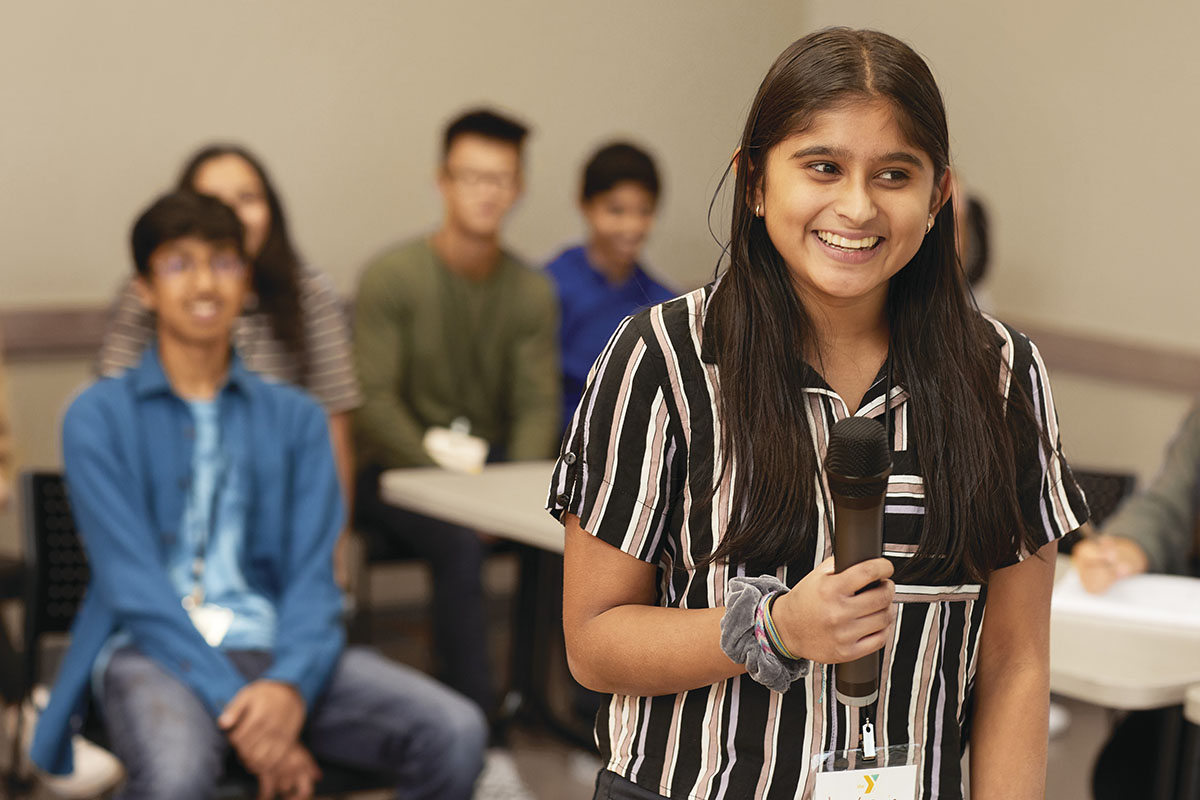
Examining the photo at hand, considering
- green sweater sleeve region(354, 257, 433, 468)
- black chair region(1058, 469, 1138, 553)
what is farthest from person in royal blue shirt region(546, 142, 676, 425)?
black chair region(1058, 469, 1138, 553)

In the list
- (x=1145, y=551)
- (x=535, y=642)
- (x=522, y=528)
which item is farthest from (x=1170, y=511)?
(x=535, y=642)

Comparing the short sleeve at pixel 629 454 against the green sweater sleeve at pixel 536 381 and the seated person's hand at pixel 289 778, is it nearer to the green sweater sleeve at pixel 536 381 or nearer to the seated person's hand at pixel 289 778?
the seated person's hand at pixel 289 778

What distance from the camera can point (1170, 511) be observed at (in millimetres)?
2498

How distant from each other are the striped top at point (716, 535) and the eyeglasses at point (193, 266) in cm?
173

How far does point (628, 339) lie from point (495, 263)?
9.51 feet

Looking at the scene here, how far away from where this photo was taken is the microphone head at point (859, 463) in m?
0.86

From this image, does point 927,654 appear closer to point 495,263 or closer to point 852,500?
point 852,500

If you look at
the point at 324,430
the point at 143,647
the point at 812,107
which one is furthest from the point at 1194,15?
the point at 143,647

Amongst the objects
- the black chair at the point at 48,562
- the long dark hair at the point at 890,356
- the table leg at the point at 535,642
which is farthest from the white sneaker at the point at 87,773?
the long dark hair at the point at 890,356

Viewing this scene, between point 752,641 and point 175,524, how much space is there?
1.80 m

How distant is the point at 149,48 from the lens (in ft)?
12.9

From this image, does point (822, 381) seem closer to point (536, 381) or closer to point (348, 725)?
point (348, 725)

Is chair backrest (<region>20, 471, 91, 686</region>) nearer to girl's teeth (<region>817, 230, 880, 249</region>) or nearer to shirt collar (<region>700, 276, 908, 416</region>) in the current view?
shirt collar (<region>700, 276, 908, 416</region>)

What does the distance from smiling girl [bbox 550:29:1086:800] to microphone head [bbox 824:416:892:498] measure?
0.50 ft
